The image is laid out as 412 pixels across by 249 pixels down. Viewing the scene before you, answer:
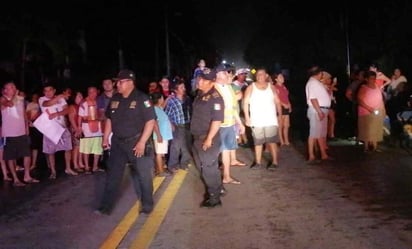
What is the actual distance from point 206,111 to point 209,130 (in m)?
0.25

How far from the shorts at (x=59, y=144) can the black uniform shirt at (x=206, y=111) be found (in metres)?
4.02

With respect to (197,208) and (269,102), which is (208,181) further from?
(269,102)

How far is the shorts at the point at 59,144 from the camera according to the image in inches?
468

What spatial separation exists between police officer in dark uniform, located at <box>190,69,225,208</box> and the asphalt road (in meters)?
0.29

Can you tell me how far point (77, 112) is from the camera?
40.3 ft

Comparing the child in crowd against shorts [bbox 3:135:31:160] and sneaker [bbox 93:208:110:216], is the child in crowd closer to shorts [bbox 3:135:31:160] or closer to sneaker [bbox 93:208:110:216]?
shorts [bbox 3:135:31:160]

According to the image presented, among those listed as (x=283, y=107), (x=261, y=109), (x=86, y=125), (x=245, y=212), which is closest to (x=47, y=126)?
(x=86, y=125)

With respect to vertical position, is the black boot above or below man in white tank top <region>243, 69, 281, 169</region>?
below

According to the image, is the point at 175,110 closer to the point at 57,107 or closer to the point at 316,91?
the point at 57,107

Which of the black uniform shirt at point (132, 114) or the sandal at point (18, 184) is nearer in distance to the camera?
the black uniform shirt at point (132, 114)

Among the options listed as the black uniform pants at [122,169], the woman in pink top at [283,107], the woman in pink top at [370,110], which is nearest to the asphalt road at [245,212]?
the black uniform pants at [122,169]

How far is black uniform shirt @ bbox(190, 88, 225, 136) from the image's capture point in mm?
8516

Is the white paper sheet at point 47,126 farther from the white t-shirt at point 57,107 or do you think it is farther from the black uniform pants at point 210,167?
the black uniform pants at point 210,167

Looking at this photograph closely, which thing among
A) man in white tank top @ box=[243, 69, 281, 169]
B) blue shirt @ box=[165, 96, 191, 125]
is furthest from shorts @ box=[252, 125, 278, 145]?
blue shirt @ box=[165, 96, 191, 125]
